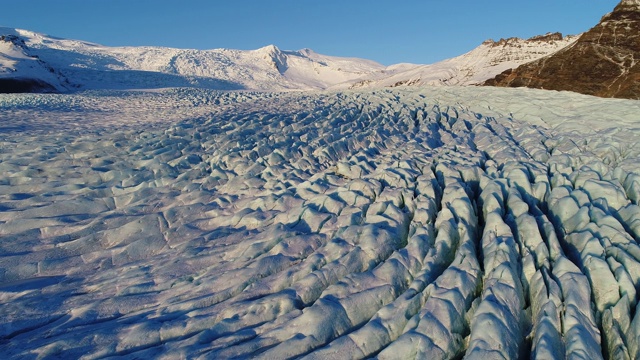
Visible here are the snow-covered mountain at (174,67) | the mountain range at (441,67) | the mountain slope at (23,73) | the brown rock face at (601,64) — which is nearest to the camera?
the brown rock face at (601,64)

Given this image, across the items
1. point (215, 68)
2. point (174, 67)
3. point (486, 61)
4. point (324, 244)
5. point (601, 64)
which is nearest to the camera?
point (324, 244)

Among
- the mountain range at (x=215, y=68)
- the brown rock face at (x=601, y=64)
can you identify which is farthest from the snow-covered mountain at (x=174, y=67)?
the brown rock face at (x=601, y=64)

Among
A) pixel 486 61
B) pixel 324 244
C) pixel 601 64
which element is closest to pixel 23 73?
pixel 324 244

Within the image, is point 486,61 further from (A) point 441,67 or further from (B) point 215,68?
(B) point 215,68

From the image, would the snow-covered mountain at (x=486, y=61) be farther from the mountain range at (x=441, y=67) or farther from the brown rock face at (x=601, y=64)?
the brown rock face at (x=601, y=64)

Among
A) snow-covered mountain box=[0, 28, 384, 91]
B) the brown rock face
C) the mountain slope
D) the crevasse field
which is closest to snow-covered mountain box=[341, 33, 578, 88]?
the brown rock face

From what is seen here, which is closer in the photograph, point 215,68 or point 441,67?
point 441,67

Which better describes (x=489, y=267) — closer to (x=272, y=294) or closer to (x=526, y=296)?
(x=526, y=296)
